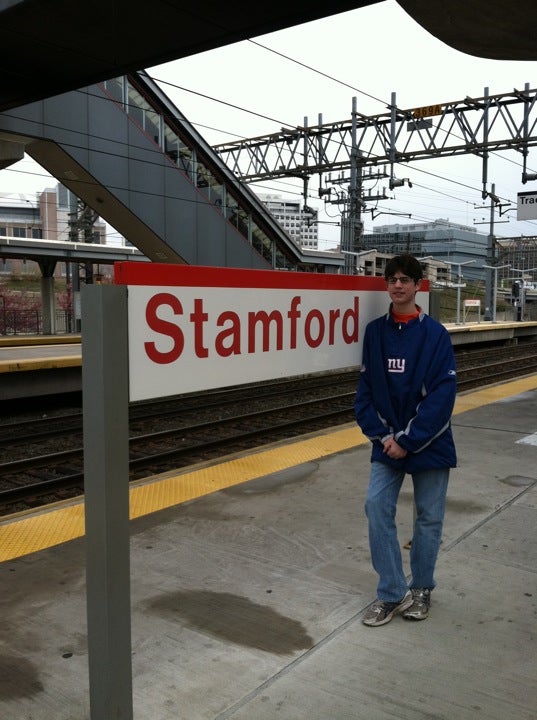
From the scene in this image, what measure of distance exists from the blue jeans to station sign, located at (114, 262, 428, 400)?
0.61 metres

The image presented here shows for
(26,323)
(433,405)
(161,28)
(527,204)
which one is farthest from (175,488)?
(26,323)

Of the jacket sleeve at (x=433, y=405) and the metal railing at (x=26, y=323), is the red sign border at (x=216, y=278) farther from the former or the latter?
the metal railing at (x=26, y=323)

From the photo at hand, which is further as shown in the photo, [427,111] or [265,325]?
[427,111]

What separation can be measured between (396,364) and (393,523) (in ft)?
2.53

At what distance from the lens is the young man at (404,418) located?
2.89 meters

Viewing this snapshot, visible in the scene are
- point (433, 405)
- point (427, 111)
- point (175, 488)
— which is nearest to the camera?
point (433, 405)

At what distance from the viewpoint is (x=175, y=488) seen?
17.9 ft

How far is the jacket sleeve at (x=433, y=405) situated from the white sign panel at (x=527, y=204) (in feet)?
33.1

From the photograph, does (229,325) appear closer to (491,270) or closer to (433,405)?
(433,405)

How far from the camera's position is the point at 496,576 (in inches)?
142

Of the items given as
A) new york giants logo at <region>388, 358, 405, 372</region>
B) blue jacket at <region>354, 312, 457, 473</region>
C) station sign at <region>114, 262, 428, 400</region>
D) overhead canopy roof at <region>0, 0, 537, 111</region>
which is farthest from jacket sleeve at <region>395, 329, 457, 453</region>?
overhead canopy roof at <region>0, 0, 537, 111</region>

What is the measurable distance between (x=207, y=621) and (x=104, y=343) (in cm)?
176

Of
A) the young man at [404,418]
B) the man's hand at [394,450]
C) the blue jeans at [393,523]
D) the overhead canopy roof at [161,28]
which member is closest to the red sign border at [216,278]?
the young man at [404,418]

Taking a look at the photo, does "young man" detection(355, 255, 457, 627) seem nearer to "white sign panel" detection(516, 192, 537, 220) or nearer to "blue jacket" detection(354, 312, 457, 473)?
"blue jacket" detection(354, 312, 457, 473)
